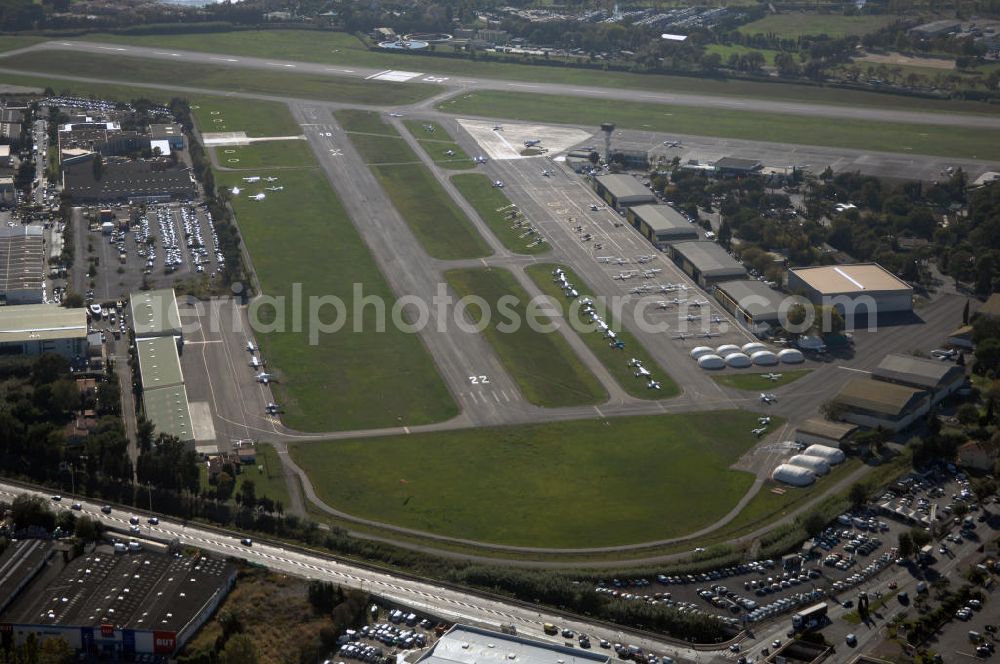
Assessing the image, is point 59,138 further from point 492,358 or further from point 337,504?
point 337,504

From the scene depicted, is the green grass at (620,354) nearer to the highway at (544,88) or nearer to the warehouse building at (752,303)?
the warehouse building at (752,303)

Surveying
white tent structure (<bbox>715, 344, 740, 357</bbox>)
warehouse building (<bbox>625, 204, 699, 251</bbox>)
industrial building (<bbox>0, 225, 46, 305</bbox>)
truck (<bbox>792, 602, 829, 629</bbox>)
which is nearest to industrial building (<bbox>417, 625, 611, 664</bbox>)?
truck (<bbox>792, 602, 829, 629</bbox>)

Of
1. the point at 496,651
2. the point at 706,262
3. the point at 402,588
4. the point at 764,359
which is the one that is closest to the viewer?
the point at 496,651

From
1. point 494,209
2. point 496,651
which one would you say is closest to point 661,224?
point 494,209

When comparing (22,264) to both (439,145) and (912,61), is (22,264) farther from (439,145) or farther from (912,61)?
(912,61)

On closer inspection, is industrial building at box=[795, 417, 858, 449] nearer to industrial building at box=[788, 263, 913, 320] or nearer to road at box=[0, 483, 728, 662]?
industrial building at box=[788, 263, 913, 320]

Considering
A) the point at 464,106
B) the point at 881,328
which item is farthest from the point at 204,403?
the point at 464,106
